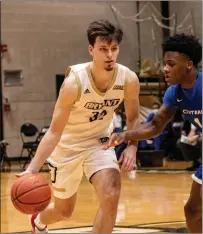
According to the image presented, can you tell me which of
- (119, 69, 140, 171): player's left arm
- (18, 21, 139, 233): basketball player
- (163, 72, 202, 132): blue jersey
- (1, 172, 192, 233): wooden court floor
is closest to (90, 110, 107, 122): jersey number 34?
(18, 21, 139, 233): basketball player

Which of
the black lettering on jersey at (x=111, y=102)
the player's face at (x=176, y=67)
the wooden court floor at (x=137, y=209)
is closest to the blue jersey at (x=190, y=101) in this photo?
the player's face at (x=176, y=67)

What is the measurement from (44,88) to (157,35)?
4295mm

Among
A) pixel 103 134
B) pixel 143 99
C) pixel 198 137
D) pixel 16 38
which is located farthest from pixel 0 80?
pixel 103 134

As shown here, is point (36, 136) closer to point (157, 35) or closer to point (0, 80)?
point (0, 80)

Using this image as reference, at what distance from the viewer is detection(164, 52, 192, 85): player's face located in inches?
184

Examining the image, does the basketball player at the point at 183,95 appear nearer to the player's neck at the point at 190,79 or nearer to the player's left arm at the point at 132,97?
the player's neck at the point at 190,79

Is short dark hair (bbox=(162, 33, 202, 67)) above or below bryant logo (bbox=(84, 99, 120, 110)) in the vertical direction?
above

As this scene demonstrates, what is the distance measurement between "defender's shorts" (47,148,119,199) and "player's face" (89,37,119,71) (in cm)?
82

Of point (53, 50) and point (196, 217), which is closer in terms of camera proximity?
point (196, 217)

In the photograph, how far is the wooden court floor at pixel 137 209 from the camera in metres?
7.12

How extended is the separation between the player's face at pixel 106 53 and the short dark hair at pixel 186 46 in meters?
0.44

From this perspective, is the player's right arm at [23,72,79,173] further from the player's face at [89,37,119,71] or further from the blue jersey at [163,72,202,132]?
the blue jersey at [163,72,202,132]

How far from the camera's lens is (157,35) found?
63.9ft

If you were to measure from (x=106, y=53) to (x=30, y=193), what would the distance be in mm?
1339
